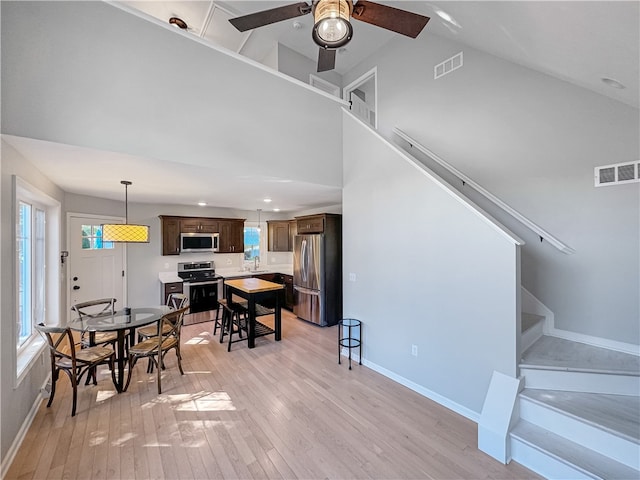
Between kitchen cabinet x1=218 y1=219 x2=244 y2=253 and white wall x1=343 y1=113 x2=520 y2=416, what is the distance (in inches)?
141

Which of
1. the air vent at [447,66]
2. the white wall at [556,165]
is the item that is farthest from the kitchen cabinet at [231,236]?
the air vent at [447,66]

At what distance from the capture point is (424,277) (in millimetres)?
3002

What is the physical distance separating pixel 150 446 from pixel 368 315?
262cm

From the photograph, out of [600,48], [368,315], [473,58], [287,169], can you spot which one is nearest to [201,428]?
[368,315]

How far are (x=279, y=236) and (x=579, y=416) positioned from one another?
6021 mm

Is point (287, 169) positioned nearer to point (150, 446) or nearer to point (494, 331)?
point (494, 331)

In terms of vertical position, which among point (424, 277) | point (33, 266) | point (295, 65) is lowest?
point (424, 277)

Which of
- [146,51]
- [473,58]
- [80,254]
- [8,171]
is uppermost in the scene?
[473,58]

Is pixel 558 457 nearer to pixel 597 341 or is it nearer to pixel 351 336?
pixel 597 341

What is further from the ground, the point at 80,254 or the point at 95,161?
the point at 95,161

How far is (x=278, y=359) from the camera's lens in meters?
3.88

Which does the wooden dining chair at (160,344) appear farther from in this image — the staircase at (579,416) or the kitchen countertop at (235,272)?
the staircase at (579,416)

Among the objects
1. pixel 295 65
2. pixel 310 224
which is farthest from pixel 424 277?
pixel 295 65

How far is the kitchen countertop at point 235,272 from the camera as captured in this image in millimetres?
5613
